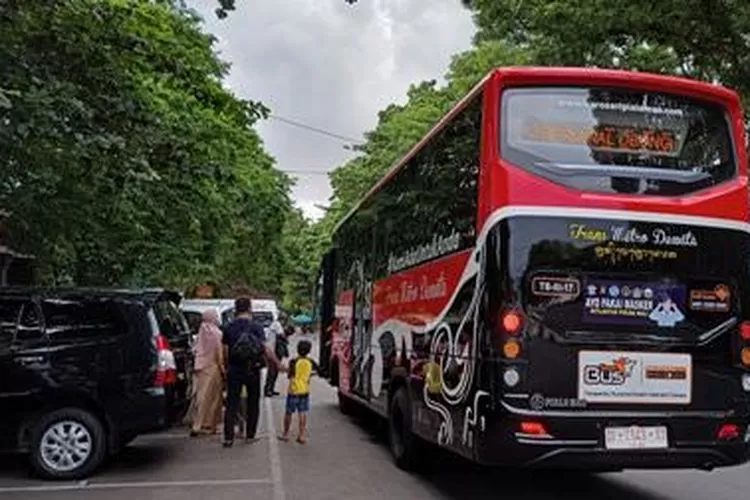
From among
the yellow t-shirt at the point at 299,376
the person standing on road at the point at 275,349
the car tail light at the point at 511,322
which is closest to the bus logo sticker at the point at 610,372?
the car tail light at the point at 511,322

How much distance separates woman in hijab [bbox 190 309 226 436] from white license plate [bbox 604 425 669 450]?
705 centimetres

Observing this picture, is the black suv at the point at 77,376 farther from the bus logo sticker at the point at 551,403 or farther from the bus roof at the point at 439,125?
the bus logo sticker at the point at 551,403

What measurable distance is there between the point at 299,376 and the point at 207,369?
1.33m

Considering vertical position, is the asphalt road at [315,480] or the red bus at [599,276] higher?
the red bus at [599,276]

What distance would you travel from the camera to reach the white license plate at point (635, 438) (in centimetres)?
815

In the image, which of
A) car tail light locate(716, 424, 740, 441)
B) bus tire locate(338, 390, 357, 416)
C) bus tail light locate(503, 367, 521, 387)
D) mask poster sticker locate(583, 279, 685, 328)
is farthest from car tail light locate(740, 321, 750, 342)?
bus tire locate(338, 390, 357, 416)

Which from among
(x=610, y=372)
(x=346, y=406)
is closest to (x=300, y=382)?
(x=346, y=406)

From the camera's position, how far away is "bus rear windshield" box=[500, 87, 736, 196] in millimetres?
8461

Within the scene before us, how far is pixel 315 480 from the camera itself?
1078 centimetres

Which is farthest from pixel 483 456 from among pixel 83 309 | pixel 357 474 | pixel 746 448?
pixel 83 309

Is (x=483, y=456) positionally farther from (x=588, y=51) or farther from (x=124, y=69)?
(x=588, y=51)

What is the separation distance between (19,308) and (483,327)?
16.9 feet

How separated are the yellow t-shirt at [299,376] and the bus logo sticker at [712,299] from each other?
6553 millimetres

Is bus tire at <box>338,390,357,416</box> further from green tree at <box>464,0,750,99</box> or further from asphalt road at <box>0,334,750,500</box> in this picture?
green tree at <box>464,0,750,99</box>
